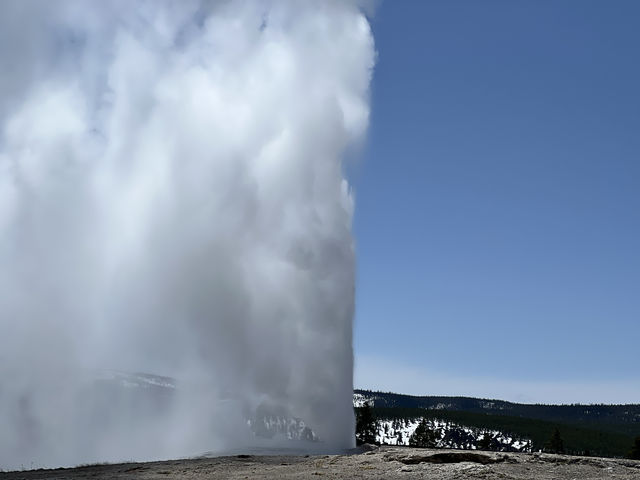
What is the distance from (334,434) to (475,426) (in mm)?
140807

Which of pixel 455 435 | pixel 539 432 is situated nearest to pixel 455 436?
pixel 455 435

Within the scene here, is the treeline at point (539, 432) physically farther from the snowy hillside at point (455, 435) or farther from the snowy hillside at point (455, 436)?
the snowy hillside at point (455, 436)

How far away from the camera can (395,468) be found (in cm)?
1608

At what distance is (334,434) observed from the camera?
99.5ft

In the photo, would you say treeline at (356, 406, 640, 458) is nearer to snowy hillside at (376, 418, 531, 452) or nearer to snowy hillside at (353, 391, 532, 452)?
snowy hillside at (353, 391, 532, 452)

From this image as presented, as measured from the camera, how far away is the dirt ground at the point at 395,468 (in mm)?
14898

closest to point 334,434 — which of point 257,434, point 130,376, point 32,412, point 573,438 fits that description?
point 257,434

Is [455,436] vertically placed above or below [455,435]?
below

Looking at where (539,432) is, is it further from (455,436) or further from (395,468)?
(395,468)

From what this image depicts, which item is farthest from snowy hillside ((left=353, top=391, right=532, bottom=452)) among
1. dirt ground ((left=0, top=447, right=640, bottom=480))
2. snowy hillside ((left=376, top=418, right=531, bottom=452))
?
dirt ground ((left=0, top=447, right=640, bottom=480))

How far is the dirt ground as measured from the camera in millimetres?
14898

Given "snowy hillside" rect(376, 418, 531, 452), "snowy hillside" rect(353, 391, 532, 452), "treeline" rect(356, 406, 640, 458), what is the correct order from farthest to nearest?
"snowy hillside" rect(376, 418, 531, 452) → "snowy hillside" rect(353, 391, 532, 452) → "treeline" rect(356, 406, 640, 458)

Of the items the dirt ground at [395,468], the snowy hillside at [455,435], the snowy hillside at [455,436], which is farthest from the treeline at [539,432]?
the dirt ground at [395,468]

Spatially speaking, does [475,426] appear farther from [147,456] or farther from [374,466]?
[374,466]
